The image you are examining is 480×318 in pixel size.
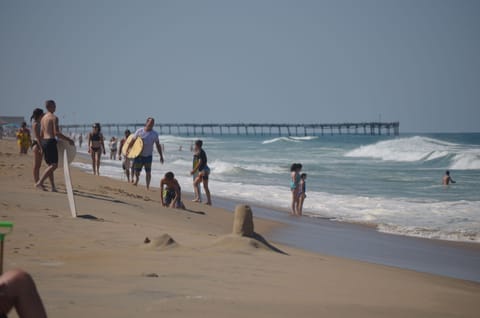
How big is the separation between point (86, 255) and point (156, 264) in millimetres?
691

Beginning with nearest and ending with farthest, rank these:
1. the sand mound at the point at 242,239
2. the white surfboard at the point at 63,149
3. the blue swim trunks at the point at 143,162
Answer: the sand mound at the point at 242,239
the white surfboard at the point at 63,149
the blue swim trunks at the point at 143,162

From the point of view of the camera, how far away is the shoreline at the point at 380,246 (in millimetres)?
8617

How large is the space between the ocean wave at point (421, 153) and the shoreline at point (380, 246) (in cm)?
2997

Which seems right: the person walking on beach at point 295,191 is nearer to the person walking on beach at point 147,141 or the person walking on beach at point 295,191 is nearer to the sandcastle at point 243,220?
the person walking on beach at point 147,141

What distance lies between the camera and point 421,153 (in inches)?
1997

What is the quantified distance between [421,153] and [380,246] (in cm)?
4235

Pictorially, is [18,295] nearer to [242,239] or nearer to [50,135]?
[242,239]

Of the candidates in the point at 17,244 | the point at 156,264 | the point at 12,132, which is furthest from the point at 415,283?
the point at 12,132

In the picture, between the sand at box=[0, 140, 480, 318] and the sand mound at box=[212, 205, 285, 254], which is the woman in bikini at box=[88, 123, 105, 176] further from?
the sand mound at box=[212, 205, 285, 254]

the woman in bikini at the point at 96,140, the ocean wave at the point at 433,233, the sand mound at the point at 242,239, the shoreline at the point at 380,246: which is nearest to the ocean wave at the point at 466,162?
the woman in bikini at the point at 96,140

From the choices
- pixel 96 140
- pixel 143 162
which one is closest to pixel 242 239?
pixel 143 162

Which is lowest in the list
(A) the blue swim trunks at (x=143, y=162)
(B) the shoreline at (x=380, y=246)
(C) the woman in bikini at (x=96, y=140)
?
(B) the shoreline at (x=380, y=246)

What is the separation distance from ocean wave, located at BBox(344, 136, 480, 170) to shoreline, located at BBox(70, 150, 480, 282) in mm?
29971

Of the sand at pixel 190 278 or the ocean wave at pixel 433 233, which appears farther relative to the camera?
the ocean wave at pixel 433 233
